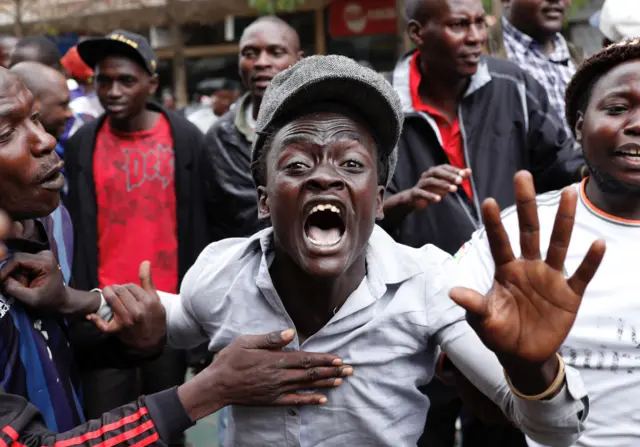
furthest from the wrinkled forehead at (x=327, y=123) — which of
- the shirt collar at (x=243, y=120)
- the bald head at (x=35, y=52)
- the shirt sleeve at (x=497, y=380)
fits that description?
the bald head at (x=35, y=52)

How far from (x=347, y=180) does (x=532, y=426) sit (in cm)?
79

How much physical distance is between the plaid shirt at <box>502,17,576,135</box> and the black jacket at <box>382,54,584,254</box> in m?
0.91

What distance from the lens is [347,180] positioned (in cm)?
203

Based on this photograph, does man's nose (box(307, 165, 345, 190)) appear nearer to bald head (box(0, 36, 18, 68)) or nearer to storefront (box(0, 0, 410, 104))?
bald head (box(0, 36, 18, 68))

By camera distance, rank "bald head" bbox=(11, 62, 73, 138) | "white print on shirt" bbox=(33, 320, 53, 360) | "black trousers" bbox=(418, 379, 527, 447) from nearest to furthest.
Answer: "white print on shirt" bbox=(33, 320, 53, 360)
"black trousers" bbox=(418, 379, 527, 447)
"bald head" bbox=(11, 62, 73, 138)

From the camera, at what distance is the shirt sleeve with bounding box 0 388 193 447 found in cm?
183

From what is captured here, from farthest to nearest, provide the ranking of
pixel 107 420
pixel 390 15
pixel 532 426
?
pixel 390 15 < pixel 107 420 < pixel 532 426

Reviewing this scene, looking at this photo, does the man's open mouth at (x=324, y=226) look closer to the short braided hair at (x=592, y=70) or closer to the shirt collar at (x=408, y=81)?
the short braided hair at (x=592, y=70)

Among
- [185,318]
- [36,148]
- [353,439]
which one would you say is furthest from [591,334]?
[36,148]

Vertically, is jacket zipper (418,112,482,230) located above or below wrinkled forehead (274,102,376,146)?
below

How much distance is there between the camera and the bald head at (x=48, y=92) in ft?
13.1

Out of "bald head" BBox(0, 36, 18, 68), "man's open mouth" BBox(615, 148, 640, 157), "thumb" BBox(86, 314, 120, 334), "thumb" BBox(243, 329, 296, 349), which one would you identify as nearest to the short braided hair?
"man's open mouth" BBox(615, 148, 640, 157)

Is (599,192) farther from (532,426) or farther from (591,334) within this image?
(532,426)

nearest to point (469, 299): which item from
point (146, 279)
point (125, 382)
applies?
point (146, 279)
